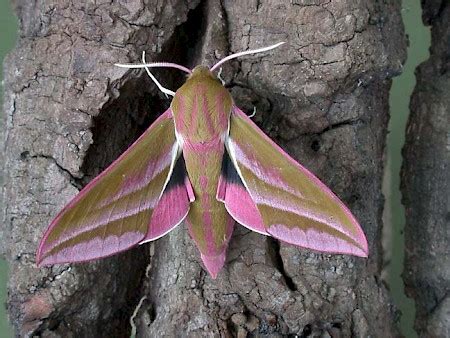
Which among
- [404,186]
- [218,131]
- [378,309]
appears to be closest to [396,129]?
[404,186]

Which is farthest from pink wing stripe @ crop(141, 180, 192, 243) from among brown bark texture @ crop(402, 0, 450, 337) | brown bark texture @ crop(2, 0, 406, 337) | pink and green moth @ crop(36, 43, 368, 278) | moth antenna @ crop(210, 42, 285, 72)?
brown bark texture @ crop(402, 0, 450, 337)

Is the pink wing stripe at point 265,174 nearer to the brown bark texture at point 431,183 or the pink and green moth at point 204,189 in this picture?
the pink and green moth at point 204,189

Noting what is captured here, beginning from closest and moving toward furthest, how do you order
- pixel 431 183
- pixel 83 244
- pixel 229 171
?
pixel 83 244
pixel 229 171
pixel 431 183

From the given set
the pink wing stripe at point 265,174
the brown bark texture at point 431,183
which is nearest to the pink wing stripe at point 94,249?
the pink wing stripe at point 265,174

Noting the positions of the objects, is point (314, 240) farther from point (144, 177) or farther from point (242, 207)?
point (144, 177)

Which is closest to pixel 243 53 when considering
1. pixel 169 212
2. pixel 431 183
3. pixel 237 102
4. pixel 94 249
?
pixel 237 102

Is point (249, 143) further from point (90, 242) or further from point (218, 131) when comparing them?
point (90, 242)
